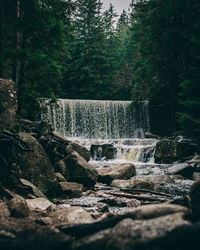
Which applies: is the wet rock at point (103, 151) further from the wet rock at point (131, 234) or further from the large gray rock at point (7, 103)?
the wet rock at point (131, 234)

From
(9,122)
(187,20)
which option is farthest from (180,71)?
(9,122)

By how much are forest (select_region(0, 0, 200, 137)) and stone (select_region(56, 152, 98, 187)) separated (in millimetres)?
3302

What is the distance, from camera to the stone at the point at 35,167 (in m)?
5.83

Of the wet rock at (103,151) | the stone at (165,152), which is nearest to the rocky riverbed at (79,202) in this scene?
the stone at (165,152)

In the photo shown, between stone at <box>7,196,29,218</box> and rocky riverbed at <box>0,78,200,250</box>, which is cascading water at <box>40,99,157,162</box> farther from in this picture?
stone at <box>7,196,29,218</box>

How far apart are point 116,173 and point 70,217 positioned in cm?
466

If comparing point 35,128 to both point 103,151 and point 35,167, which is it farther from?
point 103,151

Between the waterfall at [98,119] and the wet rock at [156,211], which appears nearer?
the wet rock at [156,211]

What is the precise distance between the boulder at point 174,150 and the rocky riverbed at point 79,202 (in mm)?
610

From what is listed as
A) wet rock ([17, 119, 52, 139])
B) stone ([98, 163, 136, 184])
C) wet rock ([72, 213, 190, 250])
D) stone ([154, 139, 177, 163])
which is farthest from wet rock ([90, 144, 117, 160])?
wet rock ([72, 213, 190, 250])

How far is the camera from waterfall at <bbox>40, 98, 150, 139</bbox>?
20.9 m

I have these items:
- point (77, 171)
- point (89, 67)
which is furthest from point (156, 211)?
point (89, 67)

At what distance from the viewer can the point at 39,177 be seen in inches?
233

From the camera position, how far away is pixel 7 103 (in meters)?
6.12
